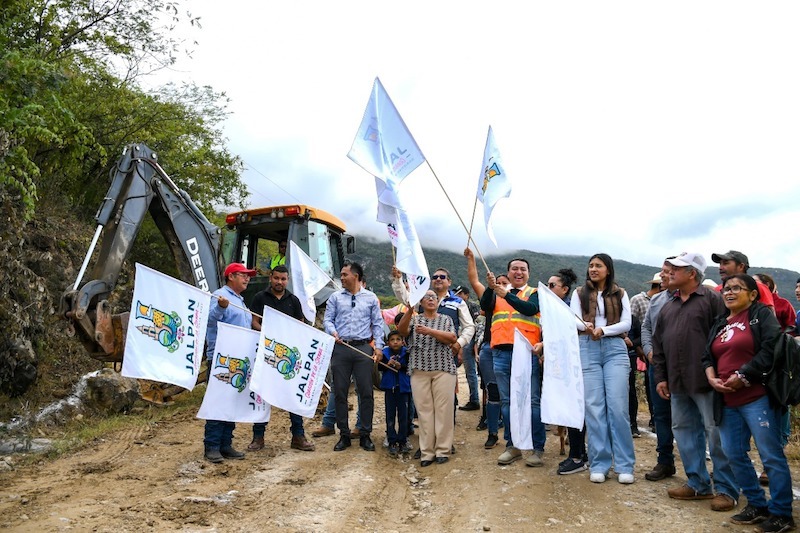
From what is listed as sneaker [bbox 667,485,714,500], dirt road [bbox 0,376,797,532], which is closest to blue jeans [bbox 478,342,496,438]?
dirt road [bbox 0,376,797,532]

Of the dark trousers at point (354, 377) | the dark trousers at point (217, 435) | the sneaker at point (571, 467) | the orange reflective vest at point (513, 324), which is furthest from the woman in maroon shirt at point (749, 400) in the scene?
the dark trousers at point (217, 435)

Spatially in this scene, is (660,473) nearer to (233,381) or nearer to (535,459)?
(535,459)

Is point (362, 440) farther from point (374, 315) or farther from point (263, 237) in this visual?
point (263, 237)

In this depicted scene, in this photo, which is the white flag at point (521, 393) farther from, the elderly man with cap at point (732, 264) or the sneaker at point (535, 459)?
the elderly man with cap at point (732, 264)

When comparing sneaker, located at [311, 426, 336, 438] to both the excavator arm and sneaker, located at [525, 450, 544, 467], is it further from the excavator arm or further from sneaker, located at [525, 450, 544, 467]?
sneaker, located at [525, 450, 544, 467]

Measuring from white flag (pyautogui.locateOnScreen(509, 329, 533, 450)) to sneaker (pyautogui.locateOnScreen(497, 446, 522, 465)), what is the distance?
0.23m

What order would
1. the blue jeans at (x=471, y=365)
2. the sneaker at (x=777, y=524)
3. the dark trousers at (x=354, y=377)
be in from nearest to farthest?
1. the sneaker at (x=777, y=524)
2. the dark trousers at (x=354, y=377)
3. the blue jeans at (x=471, y=365)

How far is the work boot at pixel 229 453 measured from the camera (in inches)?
241

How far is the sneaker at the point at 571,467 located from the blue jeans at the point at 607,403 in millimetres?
207

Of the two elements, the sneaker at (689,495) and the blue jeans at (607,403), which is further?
the blue jeans at (607,403)

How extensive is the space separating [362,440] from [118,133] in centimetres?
1101

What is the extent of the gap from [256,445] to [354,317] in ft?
5.53

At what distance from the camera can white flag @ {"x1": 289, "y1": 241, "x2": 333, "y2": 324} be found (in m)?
8.14

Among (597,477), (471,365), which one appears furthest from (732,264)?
(471,365)
